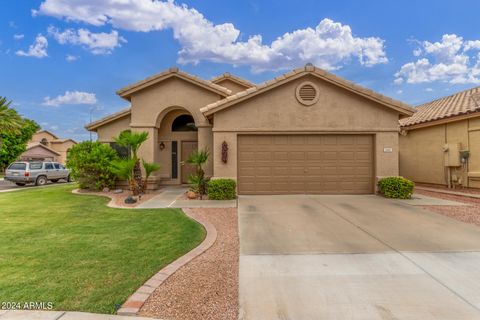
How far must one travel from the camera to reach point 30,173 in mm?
18344

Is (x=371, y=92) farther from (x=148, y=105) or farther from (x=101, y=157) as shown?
(x=101, y=157)

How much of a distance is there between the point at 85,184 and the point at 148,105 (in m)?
5.01

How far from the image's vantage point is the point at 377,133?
36.4 feet

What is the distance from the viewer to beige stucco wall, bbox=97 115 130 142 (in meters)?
14.6

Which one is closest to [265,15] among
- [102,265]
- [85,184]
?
[85,184]

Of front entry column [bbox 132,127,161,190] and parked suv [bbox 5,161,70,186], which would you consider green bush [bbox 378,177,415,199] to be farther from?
parked suv [bbox 5,161,70,186]

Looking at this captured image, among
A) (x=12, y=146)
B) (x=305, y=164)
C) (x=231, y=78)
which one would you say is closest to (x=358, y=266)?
(x=305, y=164)

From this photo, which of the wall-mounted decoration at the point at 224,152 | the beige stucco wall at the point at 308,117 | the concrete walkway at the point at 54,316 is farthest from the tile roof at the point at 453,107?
the concrete walkway at the point at 54,316

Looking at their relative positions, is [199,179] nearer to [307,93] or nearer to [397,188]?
[307,93]

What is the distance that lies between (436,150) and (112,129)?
17.2m

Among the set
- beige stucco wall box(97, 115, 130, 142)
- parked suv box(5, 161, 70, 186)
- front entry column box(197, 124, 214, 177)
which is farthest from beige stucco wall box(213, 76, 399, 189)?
parked suv box(5, 161, 70, 186)

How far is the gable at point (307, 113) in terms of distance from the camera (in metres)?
11.1

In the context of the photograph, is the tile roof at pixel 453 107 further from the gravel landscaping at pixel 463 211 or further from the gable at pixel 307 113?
the gravel landscaping at pixel 463 211

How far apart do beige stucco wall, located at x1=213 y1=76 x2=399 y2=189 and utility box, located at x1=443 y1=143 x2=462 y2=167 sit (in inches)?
157
